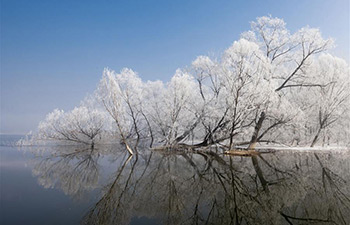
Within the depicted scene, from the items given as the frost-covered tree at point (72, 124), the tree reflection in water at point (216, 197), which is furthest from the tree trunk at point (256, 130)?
the frost-covered tree at point (72, 124)

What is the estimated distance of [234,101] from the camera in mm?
21859

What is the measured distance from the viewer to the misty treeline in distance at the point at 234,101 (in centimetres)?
2222

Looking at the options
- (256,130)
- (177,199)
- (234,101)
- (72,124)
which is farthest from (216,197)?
(72,124)

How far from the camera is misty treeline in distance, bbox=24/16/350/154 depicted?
22219mm

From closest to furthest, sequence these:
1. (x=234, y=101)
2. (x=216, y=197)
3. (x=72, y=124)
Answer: (x=216, y=197) → (x=234, y=101) → (x=72, y=124)

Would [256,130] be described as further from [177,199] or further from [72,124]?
[72,124]

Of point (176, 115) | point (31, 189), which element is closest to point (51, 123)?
point (176, 115)

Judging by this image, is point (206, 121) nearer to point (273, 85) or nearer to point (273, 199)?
point (273, 85)

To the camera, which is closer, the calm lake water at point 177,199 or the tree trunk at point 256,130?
the calm lake water at point 177,199

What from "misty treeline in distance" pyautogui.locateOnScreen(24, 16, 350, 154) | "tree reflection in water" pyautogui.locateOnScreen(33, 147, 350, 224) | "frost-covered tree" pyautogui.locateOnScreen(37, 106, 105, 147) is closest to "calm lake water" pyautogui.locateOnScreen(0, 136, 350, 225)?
"tree reflection in water" pyautogui.locateOnScreen(33, 147, 350, 224)

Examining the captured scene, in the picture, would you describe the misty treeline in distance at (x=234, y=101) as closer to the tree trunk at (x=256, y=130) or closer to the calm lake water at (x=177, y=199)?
the tree trunk at (x=256, y=130)

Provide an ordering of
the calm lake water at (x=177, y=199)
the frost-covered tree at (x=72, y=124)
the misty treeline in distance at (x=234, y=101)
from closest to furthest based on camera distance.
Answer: the calm lake water at (x=177, y=199)
the misty treeline in distance at (x=234, y=101)
the frost-covered tree at (x=72, y=124)

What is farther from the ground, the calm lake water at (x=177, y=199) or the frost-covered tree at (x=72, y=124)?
the frost-covered tree at (x=72, y=124)

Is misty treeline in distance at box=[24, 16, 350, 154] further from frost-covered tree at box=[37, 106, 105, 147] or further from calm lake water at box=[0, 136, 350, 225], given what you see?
calm lake water at box=[0, 136, 350, 225]
